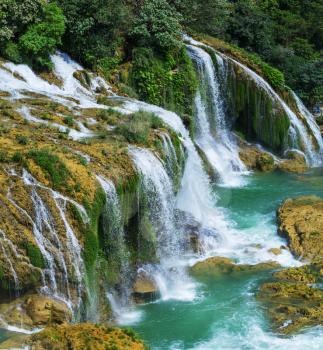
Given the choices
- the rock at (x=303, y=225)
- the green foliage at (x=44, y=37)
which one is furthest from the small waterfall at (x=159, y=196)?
the green foliage at (x=44, y=37)

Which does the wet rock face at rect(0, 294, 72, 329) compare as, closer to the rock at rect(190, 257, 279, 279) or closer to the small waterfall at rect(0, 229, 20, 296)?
the small waterfall at rect(0, 229, 20, 296)

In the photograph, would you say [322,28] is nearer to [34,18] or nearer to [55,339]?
[34,18]

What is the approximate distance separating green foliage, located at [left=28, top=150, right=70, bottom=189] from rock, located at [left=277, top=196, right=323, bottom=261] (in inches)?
281

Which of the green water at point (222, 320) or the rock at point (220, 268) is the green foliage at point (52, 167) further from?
the rock at point (220, 268)

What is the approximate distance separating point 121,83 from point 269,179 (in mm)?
6681

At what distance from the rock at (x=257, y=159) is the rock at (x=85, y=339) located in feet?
50.4

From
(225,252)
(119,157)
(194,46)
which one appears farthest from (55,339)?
(194,46)

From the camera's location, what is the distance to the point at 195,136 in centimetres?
2505

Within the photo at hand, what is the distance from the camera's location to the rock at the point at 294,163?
2553 cm

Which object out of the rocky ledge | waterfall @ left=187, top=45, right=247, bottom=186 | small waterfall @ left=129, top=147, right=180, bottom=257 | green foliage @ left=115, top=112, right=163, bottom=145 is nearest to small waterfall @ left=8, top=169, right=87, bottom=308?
small waterfall @ left=129, top=147, right=180, bottom=257

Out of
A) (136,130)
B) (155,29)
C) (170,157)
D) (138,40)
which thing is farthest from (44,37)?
(170,157)

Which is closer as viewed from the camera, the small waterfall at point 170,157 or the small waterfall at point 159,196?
the small waterfall at point 159,196

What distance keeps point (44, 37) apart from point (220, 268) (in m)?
9.95

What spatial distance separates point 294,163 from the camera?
2614 cm
